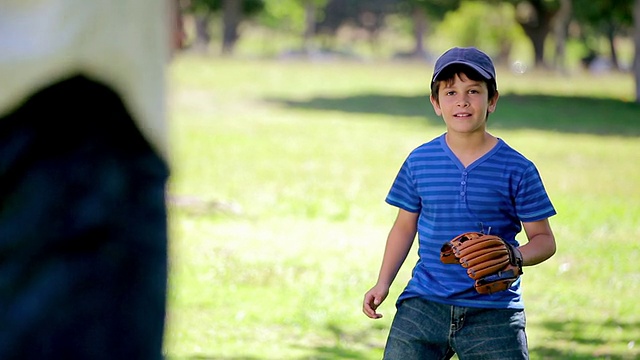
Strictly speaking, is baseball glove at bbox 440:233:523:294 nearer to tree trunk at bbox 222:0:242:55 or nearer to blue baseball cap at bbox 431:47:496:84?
blue baseball cap at bbox 431:47:496:84

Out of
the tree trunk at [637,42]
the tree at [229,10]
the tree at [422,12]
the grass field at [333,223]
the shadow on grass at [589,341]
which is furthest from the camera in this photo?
the tree at [229,10]

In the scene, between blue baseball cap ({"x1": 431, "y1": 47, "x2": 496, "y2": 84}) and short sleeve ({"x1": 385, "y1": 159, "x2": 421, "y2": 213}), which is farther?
short sleeve ({"x1": 385, "y1": 159, "x2": 421, "y2": 213})

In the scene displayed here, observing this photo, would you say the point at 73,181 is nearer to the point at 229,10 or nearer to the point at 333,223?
the point at 333,223

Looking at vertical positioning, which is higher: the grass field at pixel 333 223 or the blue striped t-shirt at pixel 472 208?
the blue striped t-shirt at pixel 472 208

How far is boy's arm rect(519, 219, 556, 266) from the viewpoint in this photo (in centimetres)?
379

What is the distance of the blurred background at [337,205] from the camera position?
26.1 feet

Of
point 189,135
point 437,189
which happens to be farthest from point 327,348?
point 189,135

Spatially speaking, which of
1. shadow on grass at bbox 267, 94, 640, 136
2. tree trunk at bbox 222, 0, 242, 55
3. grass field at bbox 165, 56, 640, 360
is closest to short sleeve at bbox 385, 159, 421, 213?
grass field at bbox 165, 56, 640, 360

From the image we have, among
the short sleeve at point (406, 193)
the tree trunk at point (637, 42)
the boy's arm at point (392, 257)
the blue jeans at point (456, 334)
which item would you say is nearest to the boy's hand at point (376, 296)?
the boy's arm at point (392, 257)

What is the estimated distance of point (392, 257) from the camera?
13.3 ft

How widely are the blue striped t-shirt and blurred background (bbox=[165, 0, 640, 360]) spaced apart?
0.91 meters

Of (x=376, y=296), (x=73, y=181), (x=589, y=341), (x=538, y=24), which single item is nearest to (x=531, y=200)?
(x=376, y=296)

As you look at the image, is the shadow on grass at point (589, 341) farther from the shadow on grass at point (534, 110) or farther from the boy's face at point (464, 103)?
the shadow on grass at point (534, 110)

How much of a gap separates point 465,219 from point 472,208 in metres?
0.04
